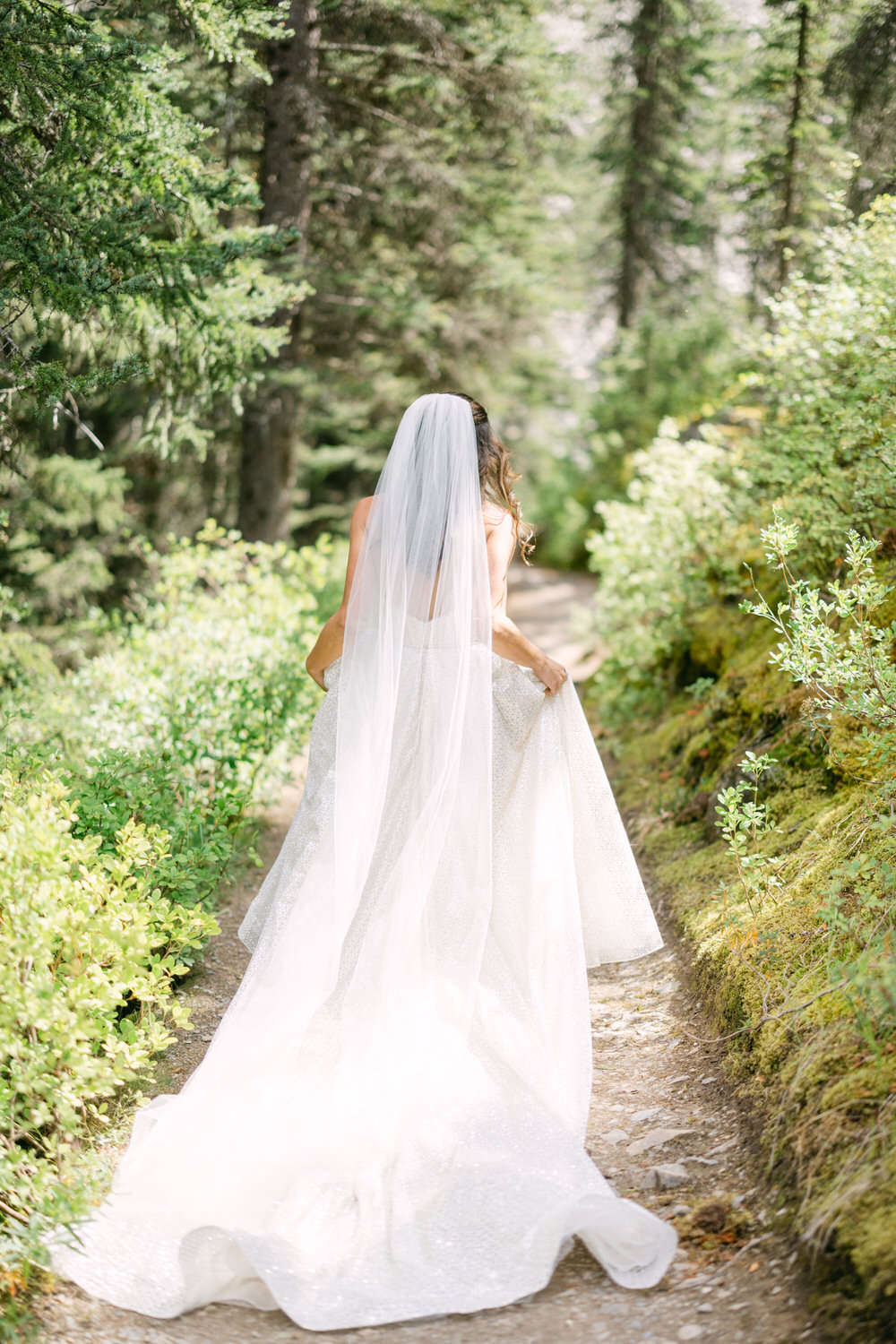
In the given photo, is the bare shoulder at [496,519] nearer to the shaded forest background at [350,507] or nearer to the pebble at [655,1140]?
the shaded forest background at [350,507]

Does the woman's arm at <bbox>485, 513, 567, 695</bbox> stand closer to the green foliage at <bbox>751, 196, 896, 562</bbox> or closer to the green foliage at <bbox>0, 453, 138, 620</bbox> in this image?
the green foliage at <bbox>751, 196, 896, 562</bbox>

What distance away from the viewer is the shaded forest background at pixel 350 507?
3.10m

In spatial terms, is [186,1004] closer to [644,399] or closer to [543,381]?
[543,381]

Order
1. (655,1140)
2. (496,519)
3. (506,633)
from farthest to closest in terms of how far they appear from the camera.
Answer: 1. (496,519)
2. (506,633)
3. (655,1140)

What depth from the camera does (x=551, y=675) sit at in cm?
412

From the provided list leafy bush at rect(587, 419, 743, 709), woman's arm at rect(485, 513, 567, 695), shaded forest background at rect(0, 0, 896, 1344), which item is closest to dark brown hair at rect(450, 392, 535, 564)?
woman's arm at rect(485, 513, 567, 695)

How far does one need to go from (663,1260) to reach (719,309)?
2156cm

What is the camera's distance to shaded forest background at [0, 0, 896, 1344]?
3.10 metres

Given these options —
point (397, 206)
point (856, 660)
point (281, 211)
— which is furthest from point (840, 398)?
point (397, 206)

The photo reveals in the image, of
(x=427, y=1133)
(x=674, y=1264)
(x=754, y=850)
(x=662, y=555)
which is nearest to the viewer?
(x=674, y=1264)

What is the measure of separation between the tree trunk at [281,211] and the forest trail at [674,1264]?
21.4ft

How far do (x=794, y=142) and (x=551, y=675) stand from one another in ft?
26.7

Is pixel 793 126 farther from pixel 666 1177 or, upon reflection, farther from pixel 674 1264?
pixel 674 1264

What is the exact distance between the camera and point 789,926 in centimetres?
386
